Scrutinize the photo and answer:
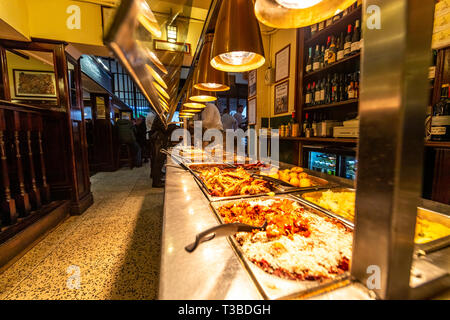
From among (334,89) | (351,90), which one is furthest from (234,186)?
(334,89)

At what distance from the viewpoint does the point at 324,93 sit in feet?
9.97

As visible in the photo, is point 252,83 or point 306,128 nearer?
point 306,128

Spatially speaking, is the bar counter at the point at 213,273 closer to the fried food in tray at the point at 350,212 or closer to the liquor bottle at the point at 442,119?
the fried food in tray at the point at 350,212

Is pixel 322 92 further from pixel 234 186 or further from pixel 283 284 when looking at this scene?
pixel 283 284

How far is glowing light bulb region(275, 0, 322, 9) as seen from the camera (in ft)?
3.07

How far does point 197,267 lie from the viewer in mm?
516

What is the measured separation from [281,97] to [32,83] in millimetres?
6596

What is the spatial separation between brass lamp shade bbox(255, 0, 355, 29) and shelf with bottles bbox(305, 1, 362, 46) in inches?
80.2

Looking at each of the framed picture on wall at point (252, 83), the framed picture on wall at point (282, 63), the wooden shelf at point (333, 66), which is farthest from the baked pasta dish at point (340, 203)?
A: the framed picture on wall at point (252, 83)

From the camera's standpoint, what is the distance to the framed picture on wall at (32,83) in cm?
529

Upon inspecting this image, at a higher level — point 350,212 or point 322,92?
point 322,92

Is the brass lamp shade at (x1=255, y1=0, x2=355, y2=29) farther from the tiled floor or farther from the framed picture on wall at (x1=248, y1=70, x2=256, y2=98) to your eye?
the framed picture on wall at (x1=248, y1=70, x2=256, y2=98)

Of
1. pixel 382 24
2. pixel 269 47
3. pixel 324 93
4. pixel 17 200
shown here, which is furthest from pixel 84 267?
pixel 269 47

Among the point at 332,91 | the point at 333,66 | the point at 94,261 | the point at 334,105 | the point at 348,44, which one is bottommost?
the point at 94,261
